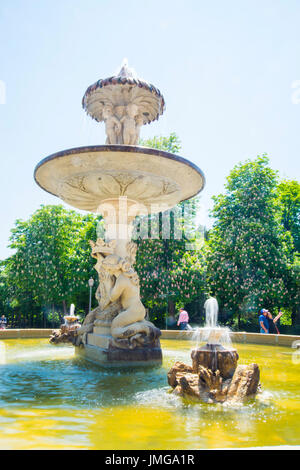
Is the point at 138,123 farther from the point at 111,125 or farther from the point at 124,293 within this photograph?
the point at 124,293

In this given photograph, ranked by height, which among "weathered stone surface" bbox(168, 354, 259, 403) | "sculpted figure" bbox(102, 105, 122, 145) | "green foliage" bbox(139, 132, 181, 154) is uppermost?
"green foliage" bbox(139, 132, 181, 154)

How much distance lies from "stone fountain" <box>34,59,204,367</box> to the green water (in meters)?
0.99

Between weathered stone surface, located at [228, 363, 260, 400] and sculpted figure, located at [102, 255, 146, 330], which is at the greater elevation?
sculpted figure, located at [102, 255, 146, 330]

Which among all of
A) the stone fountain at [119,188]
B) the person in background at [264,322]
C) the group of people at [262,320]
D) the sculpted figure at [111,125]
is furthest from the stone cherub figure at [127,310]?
the person in background at [264,322]

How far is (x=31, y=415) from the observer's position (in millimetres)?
3662

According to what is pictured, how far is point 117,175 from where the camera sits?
299 inches

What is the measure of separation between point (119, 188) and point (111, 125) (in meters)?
2.01

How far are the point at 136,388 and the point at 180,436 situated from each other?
6.81 feet

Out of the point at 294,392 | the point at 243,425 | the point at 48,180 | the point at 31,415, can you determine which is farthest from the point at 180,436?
the point at 48,180

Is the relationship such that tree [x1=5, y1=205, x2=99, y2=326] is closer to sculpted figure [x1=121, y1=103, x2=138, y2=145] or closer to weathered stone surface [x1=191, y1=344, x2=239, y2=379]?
sculpted figure [x1=121, y1=103, x2=138, y2=145]

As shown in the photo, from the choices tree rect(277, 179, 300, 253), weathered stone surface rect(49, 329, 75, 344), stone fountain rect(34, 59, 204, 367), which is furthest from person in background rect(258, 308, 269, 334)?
tree rect(277, 179, 300, 253)

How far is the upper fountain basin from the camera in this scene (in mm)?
7031

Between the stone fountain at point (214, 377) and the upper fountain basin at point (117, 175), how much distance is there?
3.70 metres
